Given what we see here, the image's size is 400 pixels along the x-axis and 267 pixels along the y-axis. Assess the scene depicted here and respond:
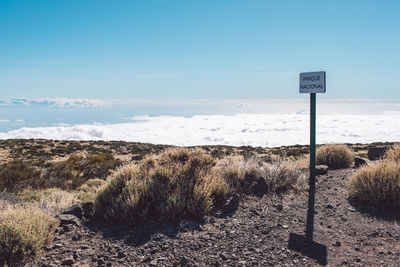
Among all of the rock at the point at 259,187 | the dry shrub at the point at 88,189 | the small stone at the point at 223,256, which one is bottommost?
the dry shrub at the point at 88,189

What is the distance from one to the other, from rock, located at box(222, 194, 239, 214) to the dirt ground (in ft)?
0.48

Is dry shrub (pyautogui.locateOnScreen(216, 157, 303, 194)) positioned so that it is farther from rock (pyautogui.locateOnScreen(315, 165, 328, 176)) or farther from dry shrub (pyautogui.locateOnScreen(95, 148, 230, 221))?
rock (pyautogui.locateOnScreen(315, 165, 328, 176))

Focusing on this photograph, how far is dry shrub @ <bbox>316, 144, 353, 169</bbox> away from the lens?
10.8m

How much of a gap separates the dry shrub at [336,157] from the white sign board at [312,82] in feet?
15.1

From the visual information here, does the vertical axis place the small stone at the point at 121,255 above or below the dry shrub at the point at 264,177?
below

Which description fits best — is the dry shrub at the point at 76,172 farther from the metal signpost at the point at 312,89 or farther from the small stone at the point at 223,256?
the small stone at the point at 223,256

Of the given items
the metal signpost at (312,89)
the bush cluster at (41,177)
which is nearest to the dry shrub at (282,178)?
the metal signpost at (312,89)

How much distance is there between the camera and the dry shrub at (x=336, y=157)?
10844mm

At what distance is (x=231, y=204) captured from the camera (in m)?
6.44

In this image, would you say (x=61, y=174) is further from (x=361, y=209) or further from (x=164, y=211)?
(x=361, y=209)

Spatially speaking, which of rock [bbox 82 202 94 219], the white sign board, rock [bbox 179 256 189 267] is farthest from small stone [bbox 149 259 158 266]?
the white sign board

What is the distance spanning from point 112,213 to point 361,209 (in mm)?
5536

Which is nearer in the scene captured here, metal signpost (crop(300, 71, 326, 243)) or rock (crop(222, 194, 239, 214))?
rock (crop(222, 194, 239, 214))

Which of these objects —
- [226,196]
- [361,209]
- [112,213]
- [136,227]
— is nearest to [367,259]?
[361,209]
